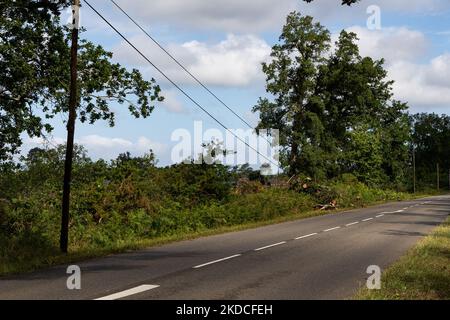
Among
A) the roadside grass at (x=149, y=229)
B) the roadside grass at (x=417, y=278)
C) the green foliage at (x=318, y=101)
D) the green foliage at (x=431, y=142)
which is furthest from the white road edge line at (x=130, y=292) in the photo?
the green foliage at (x=431, y=142)

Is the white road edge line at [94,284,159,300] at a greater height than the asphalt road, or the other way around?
the white road edge line at [94,284,159,300]

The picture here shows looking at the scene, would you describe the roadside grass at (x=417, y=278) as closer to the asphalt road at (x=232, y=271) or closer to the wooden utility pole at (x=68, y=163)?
the asphalt road at (x=232, y=271)

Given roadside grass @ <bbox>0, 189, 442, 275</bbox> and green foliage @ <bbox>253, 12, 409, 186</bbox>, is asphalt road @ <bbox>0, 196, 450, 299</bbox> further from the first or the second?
green foliage @ <bbox>253, 12, 409, 186</bbox>

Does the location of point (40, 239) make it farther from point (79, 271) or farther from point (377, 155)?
point (377, 155)

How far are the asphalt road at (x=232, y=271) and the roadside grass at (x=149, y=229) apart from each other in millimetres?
974

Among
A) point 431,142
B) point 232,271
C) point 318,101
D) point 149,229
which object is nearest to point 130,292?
point 232,271

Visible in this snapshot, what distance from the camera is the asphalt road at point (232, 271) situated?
8898mm

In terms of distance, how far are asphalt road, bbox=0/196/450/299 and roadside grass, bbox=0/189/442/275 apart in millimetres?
974

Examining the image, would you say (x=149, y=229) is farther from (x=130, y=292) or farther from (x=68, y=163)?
(x=130, y=292)

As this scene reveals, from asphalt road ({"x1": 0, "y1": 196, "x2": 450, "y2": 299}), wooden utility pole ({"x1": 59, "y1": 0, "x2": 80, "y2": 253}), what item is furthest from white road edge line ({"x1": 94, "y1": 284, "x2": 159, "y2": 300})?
wooden utility pole ({"x1": 59, "y1": 0, "x2": 80, "y2": 253})

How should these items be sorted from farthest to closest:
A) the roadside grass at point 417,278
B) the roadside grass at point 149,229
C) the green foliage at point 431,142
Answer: the green foliage at point 431,142
the roadside grass at point 149,229
the roadside grass at point 417,278

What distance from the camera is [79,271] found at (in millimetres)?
11438

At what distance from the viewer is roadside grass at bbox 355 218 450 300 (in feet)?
28.0

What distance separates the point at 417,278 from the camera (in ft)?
32.9
